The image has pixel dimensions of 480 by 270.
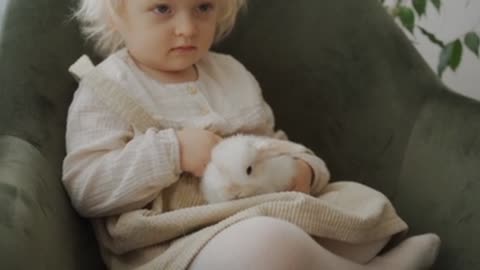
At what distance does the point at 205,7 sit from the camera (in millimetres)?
959

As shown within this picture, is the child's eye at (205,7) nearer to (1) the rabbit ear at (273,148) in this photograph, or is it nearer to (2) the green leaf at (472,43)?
(1) the rabbit ear at (273,148)

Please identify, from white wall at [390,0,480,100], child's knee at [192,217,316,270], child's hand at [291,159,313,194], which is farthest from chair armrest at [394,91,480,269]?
white wall at [390,0,480,100]

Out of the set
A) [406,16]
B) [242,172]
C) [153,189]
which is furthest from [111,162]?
[406,16]

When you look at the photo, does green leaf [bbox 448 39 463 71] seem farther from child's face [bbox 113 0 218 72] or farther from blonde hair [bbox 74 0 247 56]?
child's face [bbox 113 0 218 72]

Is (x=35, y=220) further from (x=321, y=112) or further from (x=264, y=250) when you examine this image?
(x=321, y=112)

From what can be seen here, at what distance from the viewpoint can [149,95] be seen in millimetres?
952

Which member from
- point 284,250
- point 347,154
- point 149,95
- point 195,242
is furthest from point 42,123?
point 347,154

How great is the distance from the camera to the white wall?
1.67m

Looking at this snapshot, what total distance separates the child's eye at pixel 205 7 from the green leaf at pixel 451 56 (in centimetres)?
63

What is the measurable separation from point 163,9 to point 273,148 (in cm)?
25

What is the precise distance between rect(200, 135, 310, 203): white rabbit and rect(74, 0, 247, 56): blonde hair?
261mm

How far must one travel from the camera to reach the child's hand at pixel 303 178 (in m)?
0.95

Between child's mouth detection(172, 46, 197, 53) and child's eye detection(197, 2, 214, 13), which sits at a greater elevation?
child's eye detection(197, 2, 214, 13)

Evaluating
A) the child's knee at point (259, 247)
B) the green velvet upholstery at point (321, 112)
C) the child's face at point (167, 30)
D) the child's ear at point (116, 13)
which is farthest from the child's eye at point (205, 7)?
the child's knee at point (259, 247)
